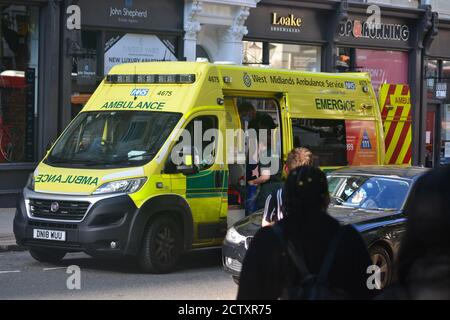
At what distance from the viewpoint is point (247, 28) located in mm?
19203

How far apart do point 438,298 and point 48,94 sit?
14.2 metres

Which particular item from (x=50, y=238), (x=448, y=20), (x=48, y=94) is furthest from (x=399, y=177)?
(x=448, y=20)

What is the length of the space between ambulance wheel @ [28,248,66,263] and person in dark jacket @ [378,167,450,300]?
27.0 ft

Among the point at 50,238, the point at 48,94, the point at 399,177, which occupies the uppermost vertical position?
the point at 48,94

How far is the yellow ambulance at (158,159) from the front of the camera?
9.54 m

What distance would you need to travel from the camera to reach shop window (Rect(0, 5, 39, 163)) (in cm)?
1598

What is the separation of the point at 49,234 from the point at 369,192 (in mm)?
3744

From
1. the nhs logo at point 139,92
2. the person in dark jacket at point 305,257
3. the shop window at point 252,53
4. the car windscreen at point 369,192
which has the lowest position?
the car windscreen at point 369,192

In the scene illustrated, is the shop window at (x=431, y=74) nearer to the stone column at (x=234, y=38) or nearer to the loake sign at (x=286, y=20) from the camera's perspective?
the loake sign at (x=286, y=20)

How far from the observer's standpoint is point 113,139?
10.4 metres

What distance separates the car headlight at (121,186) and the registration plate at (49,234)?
65 cm

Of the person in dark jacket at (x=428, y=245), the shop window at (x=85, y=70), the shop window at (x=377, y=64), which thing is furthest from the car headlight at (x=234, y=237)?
the shop window at (x=377, y=64)

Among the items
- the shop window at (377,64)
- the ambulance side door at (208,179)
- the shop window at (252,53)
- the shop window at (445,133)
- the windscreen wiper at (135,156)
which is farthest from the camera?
the shop window at (445,133)
